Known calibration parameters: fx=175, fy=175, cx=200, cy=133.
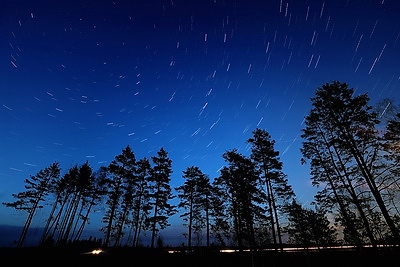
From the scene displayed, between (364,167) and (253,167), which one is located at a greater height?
(253,167)

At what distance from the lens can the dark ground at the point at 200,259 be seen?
12.5m

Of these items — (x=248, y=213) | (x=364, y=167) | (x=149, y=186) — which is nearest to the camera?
(x=364, y=167)

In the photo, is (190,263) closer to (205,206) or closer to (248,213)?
(248,213)

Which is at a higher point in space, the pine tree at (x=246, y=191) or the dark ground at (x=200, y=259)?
the pine tree at (x=246, y=191)

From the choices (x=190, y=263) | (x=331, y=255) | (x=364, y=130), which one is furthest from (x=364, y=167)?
(x=190, y=263)

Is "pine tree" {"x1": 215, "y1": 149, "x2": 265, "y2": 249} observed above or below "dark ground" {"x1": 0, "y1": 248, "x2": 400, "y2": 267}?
above

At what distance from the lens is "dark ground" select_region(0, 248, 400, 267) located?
1246 cm

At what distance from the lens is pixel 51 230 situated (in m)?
33.4

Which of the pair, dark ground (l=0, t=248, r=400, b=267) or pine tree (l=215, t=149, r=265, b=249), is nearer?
dark ground (l=0, t=248, r=400, b=267)

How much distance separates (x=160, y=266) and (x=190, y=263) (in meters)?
2.75

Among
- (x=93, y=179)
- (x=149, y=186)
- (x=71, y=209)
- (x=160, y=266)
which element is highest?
(x=93, y=179)

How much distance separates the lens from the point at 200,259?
1619 cm

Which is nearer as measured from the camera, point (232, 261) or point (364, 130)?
point (364, 130)

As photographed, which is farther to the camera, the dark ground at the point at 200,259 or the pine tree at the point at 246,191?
the pine tree at the point at 246,191
